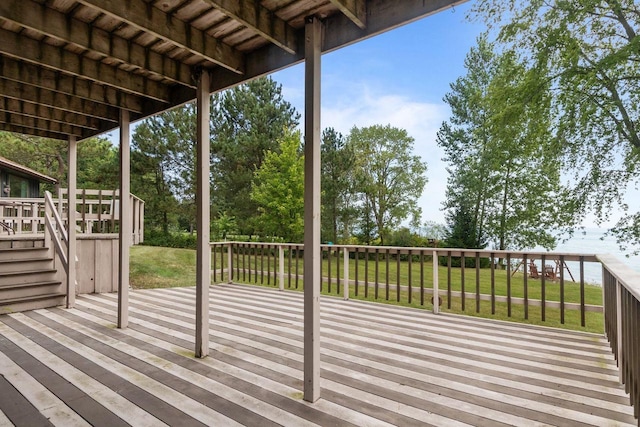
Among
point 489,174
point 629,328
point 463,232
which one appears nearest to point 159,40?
point 629,328

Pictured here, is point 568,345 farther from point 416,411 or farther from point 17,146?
point 17,146

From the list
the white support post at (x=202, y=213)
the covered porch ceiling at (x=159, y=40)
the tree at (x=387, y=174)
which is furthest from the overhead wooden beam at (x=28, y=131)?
the tree at (x=387, y=174)

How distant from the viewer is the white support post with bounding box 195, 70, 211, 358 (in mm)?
3232

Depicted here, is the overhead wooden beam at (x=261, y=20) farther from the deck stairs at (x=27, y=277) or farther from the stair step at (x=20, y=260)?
the stair step at (x=20, y=260)

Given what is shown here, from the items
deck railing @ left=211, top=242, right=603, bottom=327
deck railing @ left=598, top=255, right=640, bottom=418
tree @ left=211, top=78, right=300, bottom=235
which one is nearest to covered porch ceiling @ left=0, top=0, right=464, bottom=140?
deck railing @ left=598, top=255, right=640, bottom=418

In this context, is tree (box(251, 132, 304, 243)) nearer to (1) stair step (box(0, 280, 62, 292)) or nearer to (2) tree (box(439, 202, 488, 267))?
(2) tree (box(439, 202, 488, 267))

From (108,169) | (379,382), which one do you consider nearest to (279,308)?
(379,382)

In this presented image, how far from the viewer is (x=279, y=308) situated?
5098mm

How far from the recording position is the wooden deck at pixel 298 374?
2178 mm

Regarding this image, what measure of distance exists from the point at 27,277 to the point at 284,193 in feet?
29.7

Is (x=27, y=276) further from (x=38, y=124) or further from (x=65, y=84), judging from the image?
(x=65, y=84)

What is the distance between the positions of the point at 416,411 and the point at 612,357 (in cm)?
218

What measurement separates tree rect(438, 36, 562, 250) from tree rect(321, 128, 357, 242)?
5.19 m

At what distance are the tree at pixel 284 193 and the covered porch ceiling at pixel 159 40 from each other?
9.49 meters
